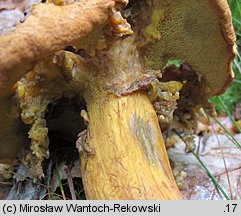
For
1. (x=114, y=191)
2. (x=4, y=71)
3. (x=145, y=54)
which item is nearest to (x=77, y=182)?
(x=114, y=191)

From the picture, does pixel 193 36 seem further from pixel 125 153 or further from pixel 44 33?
pixel 44 33

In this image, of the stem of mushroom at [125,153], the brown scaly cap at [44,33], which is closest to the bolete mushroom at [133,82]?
the stem of mushroom at [125,153]

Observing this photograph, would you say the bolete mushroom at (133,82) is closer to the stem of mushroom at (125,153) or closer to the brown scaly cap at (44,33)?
Answer: the stem of mushroom at (125,153)

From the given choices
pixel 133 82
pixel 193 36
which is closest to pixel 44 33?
pixel 133 82

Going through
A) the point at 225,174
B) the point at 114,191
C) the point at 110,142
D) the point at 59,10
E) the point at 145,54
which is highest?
the point at 59,10

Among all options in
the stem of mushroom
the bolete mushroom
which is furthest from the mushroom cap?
the stem of mushroom

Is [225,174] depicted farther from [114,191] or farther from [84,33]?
[84,33]

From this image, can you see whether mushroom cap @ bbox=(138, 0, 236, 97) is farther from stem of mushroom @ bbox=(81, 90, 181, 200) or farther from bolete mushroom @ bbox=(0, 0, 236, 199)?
stem of mushroom @ bbox=(81, 90, 181, 200)
